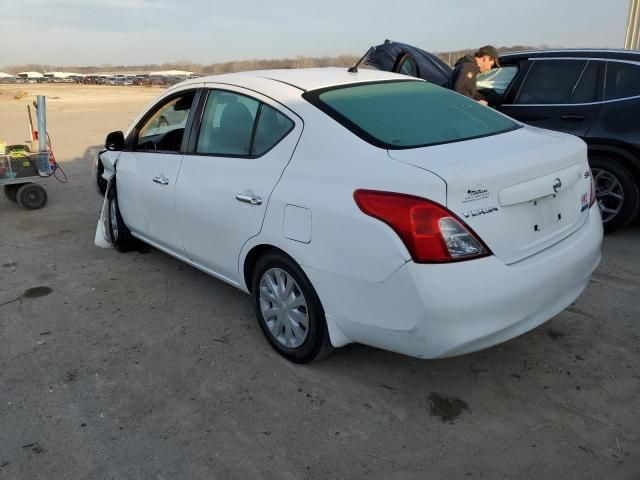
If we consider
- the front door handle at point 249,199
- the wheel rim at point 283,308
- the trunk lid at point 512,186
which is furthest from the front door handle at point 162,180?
the trunk lid at point 512,186

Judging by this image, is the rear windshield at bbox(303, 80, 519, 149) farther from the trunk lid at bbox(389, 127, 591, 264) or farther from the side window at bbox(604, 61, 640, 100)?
the side window at bbox(604, 61, 640, 100)

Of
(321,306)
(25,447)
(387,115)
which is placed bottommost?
(25,447)

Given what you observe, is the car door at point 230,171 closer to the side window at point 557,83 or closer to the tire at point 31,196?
the side window at point 557,83

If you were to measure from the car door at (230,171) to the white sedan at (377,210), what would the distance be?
10 mm

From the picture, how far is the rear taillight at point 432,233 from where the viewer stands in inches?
94.0

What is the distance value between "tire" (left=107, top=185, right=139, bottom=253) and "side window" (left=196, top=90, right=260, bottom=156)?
1.64 metres

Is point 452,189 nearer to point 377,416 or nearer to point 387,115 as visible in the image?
point 387,115

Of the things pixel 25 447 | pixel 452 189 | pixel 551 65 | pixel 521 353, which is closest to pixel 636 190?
pixel 551 65

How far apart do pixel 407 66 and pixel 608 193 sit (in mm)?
3255

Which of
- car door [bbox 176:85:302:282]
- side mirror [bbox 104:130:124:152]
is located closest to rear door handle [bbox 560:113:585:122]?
car door [bbox 176:85:302:282]

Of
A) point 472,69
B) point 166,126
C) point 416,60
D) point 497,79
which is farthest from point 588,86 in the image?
point 166,126

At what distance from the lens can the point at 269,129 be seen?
10.6ft

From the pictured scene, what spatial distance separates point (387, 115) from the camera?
3107 millimetres

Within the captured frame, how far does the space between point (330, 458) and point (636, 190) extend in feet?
13.8
